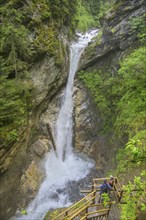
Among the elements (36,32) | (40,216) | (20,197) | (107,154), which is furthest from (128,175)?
(36,32)

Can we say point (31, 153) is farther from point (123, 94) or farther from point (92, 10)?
point (92, 10)

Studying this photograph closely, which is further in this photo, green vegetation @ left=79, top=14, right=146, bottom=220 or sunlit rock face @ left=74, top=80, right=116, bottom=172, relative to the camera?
sunlit rock face @ left=74, top=80, right=116, bottom=172

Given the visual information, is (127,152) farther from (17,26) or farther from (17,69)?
(17,26)

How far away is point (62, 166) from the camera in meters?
17.4

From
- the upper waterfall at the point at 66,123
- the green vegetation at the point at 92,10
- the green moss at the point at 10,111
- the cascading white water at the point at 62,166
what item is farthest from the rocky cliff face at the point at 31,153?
the green vegetation at the point at 92,10

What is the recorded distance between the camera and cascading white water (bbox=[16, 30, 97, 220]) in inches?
560

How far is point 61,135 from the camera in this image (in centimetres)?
1909

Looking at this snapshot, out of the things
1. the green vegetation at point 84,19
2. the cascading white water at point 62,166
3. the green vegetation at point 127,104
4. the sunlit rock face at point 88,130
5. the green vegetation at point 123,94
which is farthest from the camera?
the green vegetation at point 84,19

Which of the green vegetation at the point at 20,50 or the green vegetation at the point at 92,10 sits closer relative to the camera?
the green vegetation at the point at 20,50

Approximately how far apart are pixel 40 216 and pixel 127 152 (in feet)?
22.3

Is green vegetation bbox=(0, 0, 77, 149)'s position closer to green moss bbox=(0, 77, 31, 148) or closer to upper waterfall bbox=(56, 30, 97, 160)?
green moss bbox=(0, 77, 31, 148)

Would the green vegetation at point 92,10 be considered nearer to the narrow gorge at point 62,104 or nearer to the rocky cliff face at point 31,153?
the narrow gorge at point 62,104

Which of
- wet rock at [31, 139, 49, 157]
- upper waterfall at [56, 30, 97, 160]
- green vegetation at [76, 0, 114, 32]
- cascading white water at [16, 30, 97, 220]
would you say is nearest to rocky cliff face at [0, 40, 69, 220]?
wet rock at [31, 139, 49, 157]

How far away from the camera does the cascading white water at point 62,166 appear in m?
14.2
